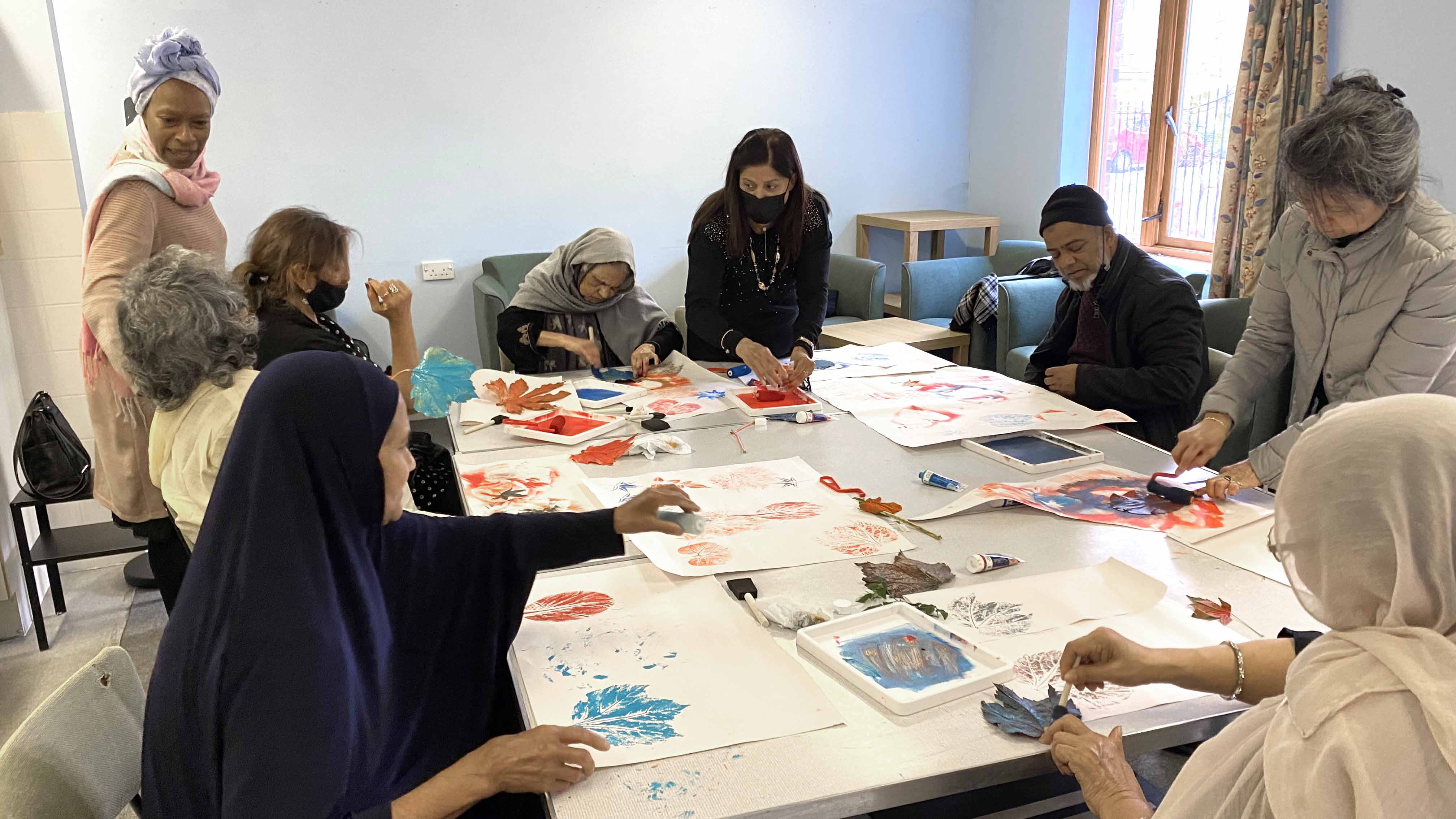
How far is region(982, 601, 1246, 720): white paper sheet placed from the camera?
1280 mm

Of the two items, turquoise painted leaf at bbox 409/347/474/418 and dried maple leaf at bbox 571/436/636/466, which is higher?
turquoise painted leaf at bbox 409/347/474/418

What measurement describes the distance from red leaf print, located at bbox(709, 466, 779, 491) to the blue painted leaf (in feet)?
2.85

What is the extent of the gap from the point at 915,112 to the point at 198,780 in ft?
18.6

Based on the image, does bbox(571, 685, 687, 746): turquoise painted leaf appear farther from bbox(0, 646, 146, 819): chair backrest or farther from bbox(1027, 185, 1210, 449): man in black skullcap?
bbox(1027, 185, 1210, 449): man in black skullcap

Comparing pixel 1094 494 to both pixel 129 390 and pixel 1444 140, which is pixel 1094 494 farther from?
pixel 1444 140

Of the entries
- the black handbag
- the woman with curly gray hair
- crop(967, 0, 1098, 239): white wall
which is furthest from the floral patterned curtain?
the black handbag

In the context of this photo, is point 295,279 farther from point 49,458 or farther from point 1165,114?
point 1165,114

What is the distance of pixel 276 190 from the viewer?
4785 mm

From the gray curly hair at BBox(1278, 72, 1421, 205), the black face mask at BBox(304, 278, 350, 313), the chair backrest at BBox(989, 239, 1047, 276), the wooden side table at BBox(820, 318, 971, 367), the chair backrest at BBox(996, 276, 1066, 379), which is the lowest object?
the wooden side table at BBox(820, 318, 971, 367)

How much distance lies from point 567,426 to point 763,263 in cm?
89

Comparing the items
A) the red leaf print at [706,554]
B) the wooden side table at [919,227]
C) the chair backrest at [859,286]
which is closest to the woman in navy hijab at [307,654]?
the red leaf print at [706,554]

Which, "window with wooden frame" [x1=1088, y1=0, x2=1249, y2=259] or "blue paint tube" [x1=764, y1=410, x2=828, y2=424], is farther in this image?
"window with wooden frame" [x1=1088, y1=0, x2=1249, y2=259]

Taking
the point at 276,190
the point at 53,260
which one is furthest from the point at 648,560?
the point at 276,190

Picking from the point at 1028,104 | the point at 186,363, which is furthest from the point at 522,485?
the point at 1028,104
